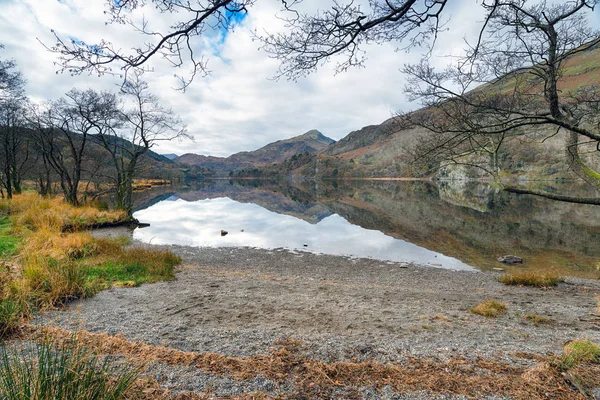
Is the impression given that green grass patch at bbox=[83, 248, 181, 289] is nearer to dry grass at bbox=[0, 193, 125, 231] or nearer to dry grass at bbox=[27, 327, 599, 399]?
dry grass at bbox=[27, 327, 599, 399]

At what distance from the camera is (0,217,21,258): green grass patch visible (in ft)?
27.2

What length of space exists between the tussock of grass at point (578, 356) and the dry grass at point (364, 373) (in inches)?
A: 5.4

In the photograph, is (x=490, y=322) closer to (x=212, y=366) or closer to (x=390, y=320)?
(x=390, y=320)

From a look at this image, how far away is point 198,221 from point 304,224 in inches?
431

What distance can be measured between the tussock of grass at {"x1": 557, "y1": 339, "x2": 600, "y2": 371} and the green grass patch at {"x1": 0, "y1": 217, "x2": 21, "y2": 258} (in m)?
11.3

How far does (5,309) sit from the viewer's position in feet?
13.2

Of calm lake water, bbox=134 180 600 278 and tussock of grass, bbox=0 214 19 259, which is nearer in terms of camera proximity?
tussock of grass, bbox=0 214 19 259

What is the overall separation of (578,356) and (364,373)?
264cm

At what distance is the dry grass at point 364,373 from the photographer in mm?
3010

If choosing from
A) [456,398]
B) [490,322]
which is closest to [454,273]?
[490,322]

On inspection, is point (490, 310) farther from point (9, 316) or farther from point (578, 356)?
point (9, 316)

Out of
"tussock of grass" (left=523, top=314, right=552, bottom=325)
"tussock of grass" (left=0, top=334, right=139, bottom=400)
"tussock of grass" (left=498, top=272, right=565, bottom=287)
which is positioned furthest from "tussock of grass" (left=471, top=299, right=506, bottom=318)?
"tussock of grass" (left=0, top=334, right=139, bottom=400)

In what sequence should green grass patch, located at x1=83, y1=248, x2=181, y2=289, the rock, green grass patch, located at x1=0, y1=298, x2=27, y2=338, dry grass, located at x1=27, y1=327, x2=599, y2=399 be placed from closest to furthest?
dry grass, located at x1=27, y1=327, x2=599, y2=399 → green grass patch, located at x1=0, y1=298, x2=27, y2=338 → green grass patch, located at x1=83, y1=248, x2=181, y2=289 → the rock

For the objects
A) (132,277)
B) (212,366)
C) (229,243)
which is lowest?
(229,243)
